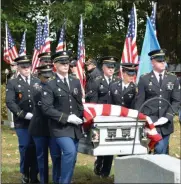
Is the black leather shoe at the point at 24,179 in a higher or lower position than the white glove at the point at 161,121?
lower

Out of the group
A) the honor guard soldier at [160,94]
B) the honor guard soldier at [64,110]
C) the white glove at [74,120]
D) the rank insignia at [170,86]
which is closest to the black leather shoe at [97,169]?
the honor guard soldier at [160,94]

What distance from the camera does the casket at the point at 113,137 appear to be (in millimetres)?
8094

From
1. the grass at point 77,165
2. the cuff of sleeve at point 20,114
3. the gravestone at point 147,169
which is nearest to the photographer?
the gravestone at point 147,169

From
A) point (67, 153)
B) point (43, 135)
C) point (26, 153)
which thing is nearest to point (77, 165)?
point (26, 153)

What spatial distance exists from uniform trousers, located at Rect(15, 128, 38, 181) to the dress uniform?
117 centimetres

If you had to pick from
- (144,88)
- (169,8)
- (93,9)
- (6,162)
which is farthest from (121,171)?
(169,8)

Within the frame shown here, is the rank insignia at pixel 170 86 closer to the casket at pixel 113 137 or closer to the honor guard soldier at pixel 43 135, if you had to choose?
the casket at pixel 113 137

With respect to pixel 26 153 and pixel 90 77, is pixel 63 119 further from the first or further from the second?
pixel 90 77

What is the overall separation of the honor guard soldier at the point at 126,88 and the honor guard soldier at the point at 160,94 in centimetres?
82

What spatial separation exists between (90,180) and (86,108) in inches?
81.8

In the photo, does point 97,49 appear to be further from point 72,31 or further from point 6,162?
point 6,162

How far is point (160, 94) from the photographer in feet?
30.3

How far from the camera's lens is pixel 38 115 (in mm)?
9375

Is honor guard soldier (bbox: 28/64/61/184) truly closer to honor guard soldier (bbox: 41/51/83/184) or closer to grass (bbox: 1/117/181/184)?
honor guard soldier (bbox: 41/51/83/184)
